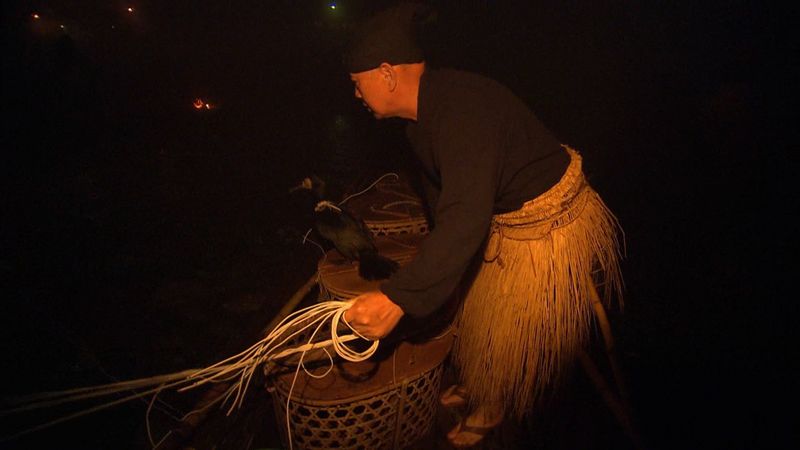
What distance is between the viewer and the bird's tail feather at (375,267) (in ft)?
7.30

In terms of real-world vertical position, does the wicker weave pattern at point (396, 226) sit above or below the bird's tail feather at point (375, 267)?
above

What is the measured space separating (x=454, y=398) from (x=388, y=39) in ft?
7.45

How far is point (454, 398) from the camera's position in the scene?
2498mm

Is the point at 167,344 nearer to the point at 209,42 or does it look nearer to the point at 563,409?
the point at 563,409

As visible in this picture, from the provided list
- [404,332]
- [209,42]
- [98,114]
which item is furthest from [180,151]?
[209,42]

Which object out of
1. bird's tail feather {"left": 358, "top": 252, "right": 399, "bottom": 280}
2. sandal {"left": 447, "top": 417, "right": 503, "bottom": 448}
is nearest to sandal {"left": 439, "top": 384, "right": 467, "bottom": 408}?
sandal {"left": 447, "top": 417, "right": 503, "bottom": 448}

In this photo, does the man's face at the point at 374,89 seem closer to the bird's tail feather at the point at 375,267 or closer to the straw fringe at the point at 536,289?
the straw fringe at the point at 536,289

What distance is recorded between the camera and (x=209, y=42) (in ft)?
67.6

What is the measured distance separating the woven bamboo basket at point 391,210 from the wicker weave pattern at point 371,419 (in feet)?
4.11

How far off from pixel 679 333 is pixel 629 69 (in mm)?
4220

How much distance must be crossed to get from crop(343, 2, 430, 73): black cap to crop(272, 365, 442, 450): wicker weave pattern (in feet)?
5.01

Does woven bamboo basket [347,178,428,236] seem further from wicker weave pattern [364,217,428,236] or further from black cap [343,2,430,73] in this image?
black cap [343,2,430,73]

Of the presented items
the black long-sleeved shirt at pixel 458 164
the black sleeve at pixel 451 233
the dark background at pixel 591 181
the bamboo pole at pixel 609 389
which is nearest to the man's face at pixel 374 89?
the black long-sleeved shirt at pixel 458 164

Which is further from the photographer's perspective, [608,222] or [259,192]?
[259,192]
